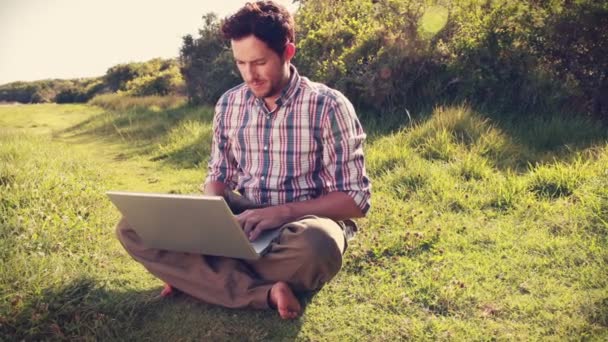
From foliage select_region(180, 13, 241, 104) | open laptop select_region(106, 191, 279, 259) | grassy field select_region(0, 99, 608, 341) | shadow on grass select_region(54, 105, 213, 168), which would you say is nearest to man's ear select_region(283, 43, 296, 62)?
open laptop select_region(106, 191, 279, 259)

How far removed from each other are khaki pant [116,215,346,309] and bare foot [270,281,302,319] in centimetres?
5

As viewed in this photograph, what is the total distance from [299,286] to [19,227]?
7.21ft

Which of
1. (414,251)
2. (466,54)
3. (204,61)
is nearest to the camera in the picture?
(414,251)

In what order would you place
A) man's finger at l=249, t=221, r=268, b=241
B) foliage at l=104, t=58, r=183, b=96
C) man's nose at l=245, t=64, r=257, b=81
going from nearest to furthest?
man's finger at l=249, t=221, r=268, b=241 → man's nose at l=245, t=64, r=257, b=81 → foliage at l=104, t=58, r=183, b=96

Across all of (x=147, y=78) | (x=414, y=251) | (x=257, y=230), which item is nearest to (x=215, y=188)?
(x=257, y=230)

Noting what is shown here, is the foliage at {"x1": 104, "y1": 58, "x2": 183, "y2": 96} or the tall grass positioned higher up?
the foliage at {"x1": 104, "y1": 58, "x2": 183, "y2": 96}

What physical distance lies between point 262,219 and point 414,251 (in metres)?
1.25

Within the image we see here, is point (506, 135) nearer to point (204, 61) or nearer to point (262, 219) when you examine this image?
point (262, 219)

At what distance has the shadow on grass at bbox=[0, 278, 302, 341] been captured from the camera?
2.66 metres

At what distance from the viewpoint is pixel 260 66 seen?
2904 millimetres

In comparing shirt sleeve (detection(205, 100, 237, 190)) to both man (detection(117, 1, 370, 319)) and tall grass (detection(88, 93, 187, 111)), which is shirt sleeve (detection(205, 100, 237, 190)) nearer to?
man (detection(117, 1, 370, 319))

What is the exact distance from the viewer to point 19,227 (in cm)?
378

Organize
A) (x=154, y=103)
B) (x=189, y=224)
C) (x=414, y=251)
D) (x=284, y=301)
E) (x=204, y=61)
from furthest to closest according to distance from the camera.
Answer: (x=154, y=103)
(x=204, y=61)
(x=414, y=251)
(x=284, y=301)
(x=189, y=224)

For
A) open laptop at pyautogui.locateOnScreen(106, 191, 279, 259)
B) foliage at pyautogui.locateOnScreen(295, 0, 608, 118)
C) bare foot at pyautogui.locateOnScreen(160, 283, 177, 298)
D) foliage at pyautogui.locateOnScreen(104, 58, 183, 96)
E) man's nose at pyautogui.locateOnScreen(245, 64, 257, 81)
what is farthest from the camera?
foliage at pyautogui.locateOnScreen(104, 58, 183, 96)
